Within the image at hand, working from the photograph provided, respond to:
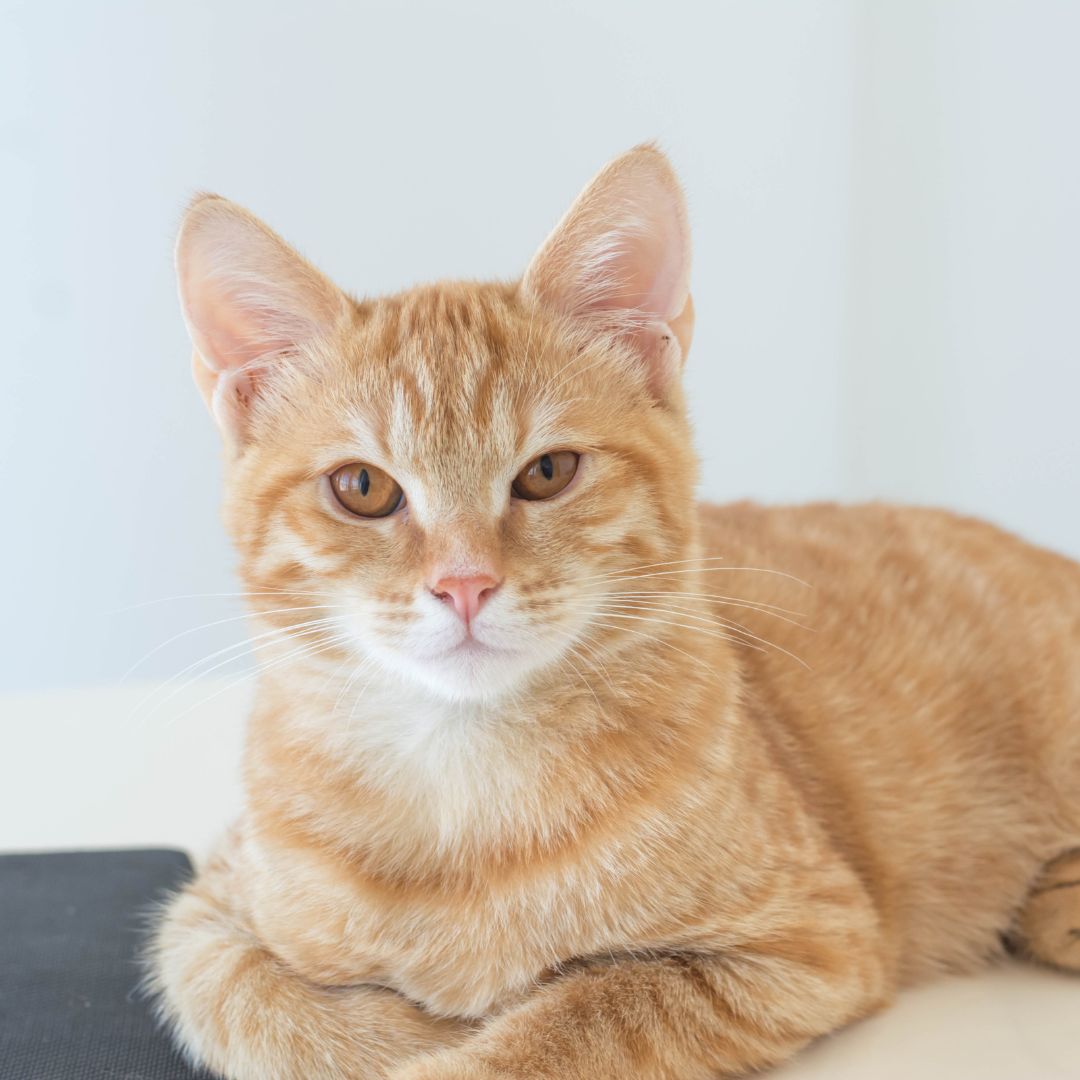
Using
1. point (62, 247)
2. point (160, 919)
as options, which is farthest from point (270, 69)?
point (160, 919)

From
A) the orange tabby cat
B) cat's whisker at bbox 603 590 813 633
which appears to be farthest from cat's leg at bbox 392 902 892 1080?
cat's whisker at bbox 603 590 813 633

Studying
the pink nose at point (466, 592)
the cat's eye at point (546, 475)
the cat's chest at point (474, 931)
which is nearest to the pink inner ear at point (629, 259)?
the cat's eye at point (546, 475)

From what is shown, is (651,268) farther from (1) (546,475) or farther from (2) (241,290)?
(2) (241,290)

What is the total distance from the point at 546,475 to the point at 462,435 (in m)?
0.11

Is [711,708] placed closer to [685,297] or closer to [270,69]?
[685,297]

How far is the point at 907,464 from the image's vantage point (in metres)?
3.17

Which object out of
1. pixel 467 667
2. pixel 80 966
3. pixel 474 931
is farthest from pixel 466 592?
pixel 80 966

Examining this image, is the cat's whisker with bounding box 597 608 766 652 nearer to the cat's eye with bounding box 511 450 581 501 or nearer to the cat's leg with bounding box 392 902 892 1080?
the cat's eye with bounding box 511 450 581 501

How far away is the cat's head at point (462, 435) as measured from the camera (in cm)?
134

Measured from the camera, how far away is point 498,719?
1437mm

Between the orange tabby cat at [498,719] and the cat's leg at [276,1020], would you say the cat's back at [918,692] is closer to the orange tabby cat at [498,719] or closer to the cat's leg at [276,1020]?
the orange tabby cat at [498,719]

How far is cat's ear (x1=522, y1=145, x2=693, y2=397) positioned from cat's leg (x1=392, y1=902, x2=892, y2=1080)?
711 mm

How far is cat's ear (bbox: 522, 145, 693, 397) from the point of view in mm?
1482

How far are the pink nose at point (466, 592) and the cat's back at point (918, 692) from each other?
473mm
